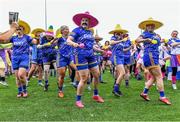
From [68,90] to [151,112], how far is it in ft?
17.1

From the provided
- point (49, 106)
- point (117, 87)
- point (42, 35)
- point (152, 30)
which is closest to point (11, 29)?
point (49, 106)

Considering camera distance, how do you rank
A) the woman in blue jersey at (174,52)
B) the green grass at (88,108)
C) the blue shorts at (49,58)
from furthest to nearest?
1. the woman in blue jersey at (174,52)
2. the blue shorts at (49,58)
3. the green grass at (88,108)

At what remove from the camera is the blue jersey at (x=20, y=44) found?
1162 centimetres

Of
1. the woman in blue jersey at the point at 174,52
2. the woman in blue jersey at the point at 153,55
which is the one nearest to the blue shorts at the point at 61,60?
the woman in blue jersey at the point at 153,55

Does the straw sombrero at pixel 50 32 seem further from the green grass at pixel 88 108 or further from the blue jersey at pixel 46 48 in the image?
the green grass at pixel 88 108

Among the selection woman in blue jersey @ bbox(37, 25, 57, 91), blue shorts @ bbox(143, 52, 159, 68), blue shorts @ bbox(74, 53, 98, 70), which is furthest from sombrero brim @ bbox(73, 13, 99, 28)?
woman in blue jersey @ bbox(37, 25, 57, 91)

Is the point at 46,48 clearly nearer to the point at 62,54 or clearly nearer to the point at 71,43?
the point at 62,54

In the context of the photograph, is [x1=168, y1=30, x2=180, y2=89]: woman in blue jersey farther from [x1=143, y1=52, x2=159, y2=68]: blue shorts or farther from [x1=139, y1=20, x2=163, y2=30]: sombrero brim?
[x1=143, y1=52, x2=159, y2=68]: blue shorts

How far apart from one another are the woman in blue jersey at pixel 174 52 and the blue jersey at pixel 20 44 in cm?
476

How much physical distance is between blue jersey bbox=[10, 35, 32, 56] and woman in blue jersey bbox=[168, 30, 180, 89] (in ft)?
15.6

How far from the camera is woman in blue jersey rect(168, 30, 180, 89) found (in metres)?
13.6

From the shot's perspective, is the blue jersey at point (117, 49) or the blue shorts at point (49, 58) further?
the blue shorts at point (49, 58)

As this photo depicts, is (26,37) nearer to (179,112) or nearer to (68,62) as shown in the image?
(68,62)

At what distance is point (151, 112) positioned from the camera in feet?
29.8
